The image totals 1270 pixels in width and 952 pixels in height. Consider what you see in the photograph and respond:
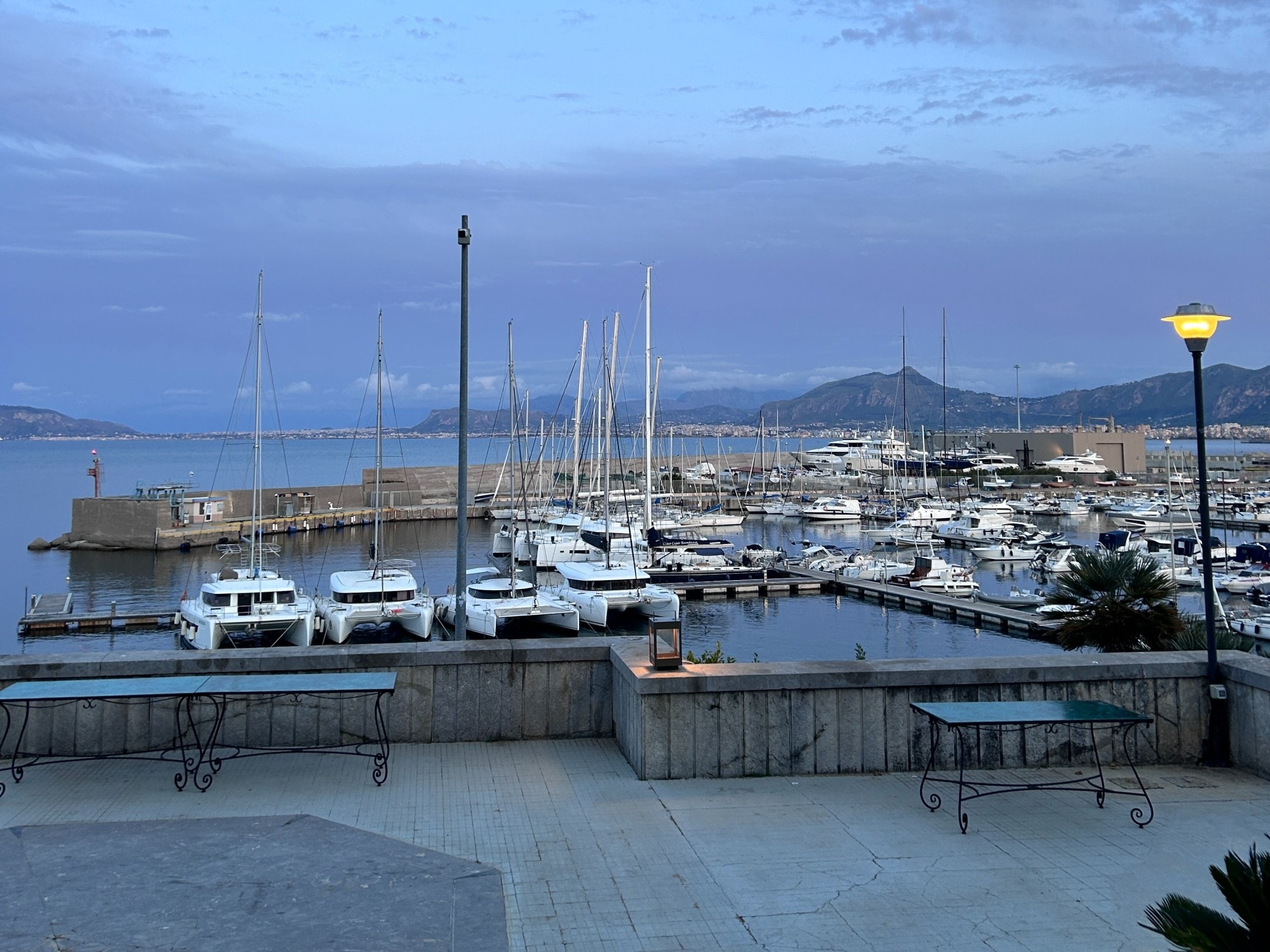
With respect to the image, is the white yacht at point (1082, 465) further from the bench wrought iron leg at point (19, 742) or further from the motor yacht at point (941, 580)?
the bench wrought iron leg at point (19, 742)

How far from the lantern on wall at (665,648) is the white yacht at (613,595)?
A: 103 ft

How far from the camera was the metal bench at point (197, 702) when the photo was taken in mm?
8172

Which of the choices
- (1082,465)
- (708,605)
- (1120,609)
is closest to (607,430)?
(708,605)

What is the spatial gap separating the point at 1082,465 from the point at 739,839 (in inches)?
5343

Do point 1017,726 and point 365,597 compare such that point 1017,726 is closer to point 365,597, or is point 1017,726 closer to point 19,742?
point 19,742

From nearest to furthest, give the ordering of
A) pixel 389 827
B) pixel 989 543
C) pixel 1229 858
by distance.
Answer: pixel 1229 858 < pixel 389 827 < pixel 989 543

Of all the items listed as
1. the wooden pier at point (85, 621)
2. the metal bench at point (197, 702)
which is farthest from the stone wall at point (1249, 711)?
the wooden pier at point (85, 621)

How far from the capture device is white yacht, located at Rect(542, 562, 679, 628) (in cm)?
4094

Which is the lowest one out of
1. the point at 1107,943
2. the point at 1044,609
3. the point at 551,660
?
the point at 1044,609

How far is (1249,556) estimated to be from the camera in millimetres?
55938

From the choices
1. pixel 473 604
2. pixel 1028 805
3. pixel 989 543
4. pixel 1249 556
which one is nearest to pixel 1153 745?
pixel 1028 805

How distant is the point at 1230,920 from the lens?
4.21 meters

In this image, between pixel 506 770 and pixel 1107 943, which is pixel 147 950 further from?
pixel 1107 943

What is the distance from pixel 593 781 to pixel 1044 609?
36.1 metres
